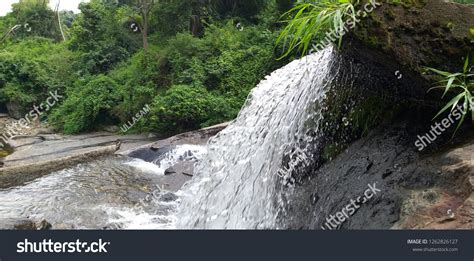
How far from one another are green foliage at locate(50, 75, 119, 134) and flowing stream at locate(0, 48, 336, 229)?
314 inches

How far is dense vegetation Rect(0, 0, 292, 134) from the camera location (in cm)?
1453

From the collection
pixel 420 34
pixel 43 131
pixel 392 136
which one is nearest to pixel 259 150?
pixel 392 136

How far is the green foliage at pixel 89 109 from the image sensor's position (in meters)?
16.6

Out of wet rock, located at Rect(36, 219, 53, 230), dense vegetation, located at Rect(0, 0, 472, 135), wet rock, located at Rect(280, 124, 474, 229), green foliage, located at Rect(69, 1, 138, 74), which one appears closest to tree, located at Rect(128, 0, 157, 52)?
dense vegetation, located at Rect(0, 0, 472, 135)

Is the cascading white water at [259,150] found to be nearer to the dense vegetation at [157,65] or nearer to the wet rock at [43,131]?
the dense vegetation at [157,65]

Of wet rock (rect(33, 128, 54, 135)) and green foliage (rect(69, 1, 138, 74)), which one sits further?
green foliage (rect(69, 1, 138, 74))

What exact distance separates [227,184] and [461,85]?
2.79 metres

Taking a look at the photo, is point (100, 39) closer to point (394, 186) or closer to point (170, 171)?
point (170, 171)

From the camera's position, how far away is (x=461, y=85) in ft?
10.4

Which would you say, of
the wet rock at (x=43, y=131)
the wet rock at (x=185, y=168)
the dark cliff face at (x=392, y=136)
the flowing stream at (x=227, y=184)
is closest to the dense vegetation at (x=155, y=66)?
the wet rock at (x=43, y=131)

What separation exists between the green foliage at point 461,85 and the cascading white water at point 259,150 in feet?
3.40

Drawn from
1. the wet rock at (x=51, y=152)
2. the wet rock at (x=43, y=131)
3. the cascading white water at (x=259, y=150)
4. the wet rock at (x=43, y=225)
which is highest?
the cascading white water at (x=259, y=150)

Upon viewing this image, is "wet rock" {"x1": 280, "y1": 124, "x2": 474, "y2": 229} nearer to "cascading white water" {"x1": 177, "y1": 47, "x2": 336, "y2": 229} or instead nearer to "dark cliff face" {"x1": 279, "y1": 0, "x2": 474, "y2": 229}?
"dark cliff face" {"x1": 279, "y1": 0, "x2": 474, "y2": 229}

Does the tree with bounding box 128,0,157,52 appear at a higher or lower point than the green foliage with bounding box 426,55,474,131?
higher
